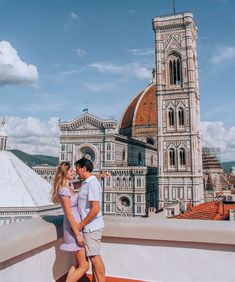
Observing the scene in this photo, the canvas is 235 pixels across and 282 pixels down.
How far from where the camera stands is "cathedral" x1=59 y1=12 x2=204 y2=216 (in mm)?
30219

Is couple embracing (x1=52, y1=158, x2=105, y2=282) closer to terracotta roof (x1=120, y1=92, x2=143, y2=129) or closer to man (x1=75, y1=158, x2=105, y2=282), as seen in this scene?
man (x1=75, y1=158, x2=105, y2=282)

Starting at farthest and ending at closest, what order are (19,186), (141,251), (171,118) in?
(171,118) < (19,186) < (141,251)

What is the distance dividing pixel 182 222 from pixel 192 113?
28.8 m

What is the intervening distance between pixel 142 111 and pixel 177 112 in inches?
706

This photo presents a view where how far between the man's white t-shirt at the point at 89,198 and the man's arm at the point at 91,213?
42mm

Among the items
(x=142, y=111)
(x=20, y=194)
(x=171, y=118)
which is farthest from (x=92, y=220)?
(x=142, y=111)

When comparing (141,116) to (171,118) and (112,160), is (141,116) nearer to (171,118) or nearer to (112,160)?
(112,160)

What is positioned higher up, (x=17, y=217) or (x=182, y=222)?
(x=182, y=222)

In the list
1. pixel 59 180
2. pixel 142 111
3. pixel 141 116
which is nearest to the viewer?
pixel 59 180

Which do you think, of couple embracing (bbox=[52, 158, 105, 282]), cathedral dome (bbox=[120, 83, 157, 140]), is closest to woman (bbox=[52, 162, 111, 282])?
couple embracing (bbox=[52, 158, 105, 282])

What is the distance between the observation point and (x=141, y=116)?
159ft

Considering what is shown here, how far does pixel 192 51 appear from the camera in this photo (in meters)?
32.1

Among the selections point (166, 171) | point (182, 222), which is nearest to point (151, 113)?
point (166, 171)

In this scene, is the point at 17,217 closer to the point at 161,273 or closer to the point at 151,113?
the point at 161,273
